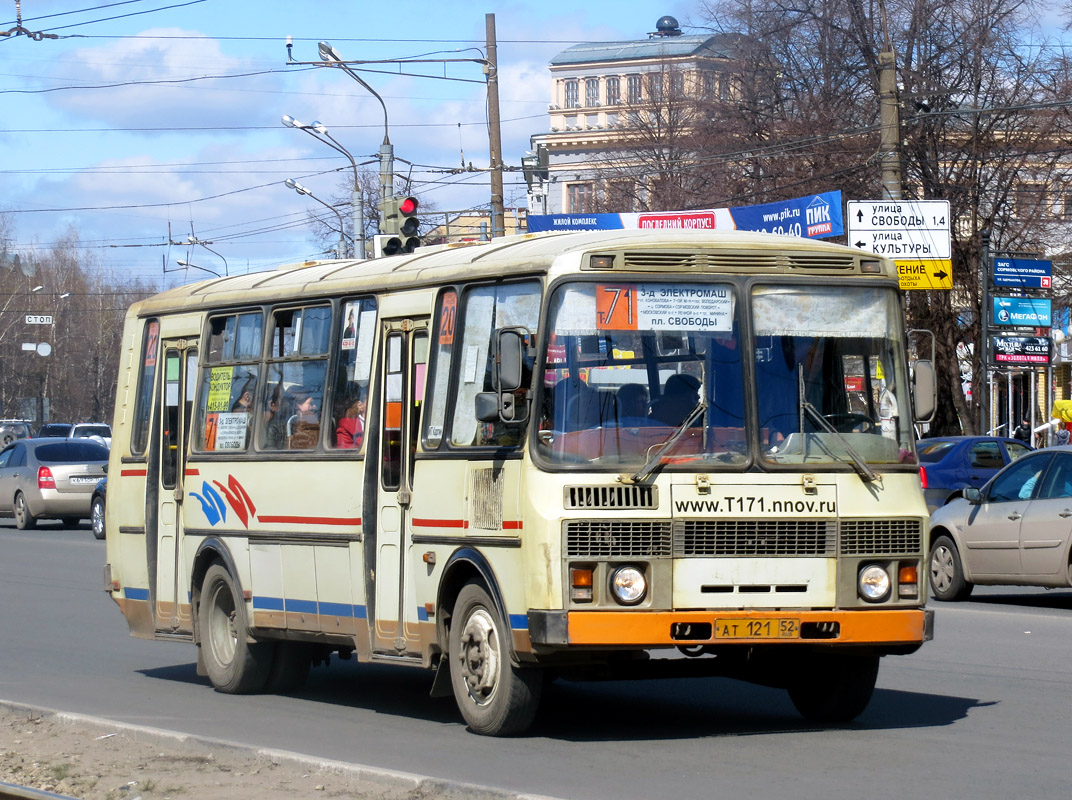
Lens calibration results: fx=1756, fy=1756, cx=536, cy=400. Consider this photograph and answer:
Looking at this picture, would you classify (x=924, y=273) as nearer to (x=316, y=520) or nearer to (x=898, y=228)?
(x=898, y=228)

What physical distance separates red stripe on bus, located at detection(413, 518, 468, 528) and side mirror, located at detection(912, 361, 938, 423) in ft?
8.08

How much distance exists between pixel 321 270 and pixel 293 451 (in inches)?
51.5

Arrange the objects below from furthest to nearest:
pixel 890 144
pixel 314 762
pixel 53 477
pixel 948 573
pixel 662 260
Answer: pixel 53 477 → pixel 890 144 → pixel 948 573 → pixel 662 260 → pixel 314 762

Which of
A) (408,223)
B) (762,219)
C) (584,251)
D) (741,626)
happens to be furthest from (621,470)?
(762,219)

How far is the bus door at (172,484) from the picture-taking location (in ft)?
39.5

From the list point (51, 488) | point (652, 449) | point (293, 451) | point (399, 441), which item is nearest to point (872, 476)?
point (652, 449)

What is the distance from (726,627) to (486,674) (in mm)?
1299

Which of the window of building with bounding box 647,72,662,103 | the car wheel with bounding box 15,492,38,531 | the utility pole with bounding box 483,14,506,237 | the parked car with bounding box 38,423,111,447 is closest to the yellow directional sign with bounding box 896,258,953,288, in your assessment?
the utility pole with bounding box 483,14,506,237

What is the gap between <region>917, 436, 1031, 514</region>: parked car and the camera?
24812 mm

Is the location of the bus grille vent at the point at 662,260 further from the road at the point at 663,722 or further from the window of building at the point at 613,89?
the window of building at the point at 613,89

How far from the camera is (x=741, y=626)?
8.45 m

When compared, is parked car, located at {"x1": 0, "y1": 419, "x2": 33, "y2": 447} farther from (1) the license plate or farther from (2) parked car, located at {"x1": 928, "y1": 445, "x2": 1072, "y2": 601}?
(1) the license plate

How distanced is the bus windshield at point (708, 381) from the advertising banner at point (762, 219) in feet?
68.5

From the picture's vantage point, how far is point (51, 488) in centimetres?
3161
